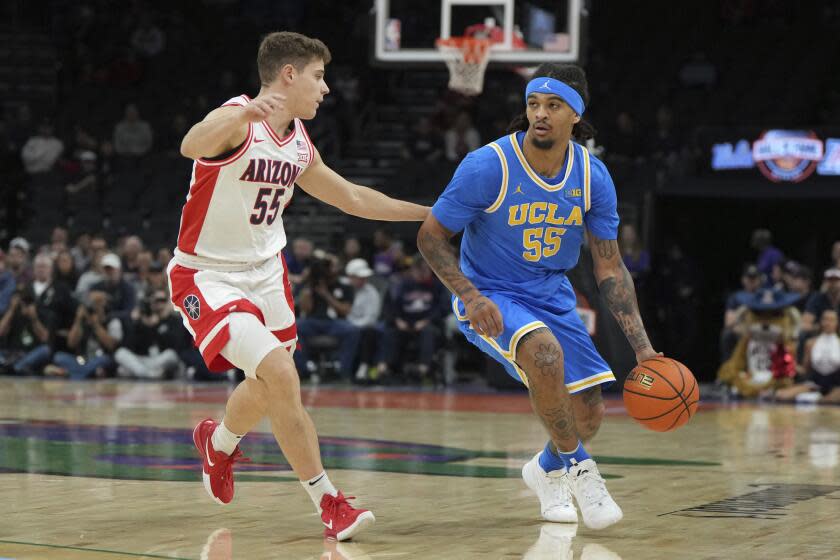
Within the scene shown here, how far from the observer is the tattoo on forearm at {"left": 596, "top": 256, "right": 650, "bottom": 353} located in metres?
6.04

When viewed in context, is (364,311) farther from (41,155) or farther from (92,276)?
(41,155)

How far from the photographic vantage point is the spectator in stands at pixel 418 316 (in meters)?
15.9

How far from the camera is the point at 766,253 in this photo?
16.5m

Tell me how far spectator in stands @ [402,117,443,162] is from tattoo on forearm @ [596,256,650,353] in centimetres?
1375

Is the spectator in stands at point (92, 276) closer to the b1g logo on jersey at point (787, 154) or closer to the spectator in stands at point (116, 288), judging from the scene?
the spectator in stands at point (116, 288)

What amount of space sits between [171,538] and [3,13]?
22.2 meters

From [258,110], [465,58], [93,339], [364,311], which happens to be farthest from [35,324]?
[258,110]

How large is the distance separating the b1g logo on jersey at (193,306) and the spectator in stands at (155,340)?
10.8 metres

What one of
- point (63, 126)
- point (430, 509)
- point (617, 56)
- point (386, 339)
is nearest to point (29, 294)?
point (386, 339)

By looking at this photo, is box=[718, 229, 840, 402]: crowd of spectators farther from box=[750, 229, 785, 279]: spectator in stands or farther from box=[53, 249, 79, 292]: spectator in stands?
box=[53, 249, 79, 292]: spectator in stands

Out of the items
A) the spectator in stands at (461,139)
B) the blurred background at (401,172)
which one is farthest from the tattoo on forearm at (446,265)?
the spectator in stands at (461,139)

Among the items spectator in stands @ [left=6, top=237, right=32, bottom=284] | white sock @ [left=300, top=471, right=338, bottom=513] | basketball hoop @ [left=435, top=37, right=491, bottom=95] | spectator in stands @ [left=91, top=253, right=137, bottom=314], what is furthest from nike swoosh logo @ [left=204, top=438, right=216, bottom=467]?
spectator in stands @ [left=6, top=237, right=32, bottom=284]

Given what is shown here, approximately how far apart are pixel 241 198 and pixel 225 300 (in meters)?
0.42

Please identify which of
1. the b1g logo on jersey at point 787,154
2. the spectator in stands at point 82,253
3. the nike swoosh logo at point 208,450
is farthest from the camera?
the spectator in stands at point 82,253
